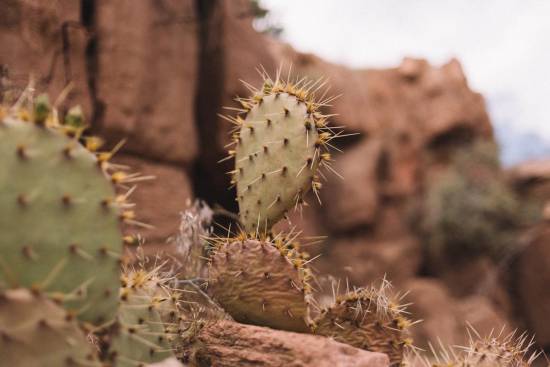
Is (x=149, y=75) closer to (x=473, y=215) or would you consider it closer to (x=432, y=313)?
(x=432, y=313)

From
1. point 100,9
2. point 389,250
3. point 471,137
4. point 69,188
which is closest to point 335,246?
point 389,250

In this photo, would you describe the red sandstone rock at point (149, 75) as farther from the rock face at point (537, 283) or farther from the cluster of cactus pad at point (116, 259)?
the rock face at point (537, 283)

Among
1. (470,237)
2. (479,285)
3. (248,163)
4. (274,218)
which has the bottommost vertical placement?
(479,285)

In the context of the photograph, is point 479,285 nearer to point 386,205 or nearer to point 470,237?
A: point 470,237

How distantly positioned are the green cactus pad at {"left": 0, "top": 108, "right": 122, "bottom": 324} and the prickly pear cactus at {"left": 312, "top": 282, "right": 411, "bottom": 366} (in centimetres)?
93

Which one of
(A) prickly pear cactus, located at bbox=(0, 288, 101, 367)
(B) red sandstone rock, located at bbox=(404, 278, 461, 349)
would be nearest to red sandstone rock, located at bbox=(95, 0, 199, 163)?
(A) prickly pear cactus, located at bbox=(0, 288, 101, 367)

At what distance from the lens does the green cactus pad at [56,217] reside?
3.93 ft

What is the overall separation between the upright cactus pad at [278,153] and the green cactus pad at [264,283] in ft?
0.55

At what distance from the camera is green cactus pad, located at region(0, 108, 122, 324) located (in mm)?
1198

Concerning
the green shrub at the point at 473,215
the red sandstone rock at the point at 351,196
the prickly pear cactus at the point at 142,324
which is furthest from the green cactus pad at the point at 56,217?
the green shrub at the point at 473,215

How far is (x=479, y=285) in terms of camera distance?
9.21 metres

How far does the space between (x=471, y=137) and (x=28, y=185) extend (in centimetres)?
1017

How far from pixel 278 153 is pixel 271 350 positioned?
620 mm

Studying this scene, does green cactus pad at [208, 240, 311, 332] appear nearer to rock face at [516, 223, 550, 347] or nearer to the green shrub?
rock face at [516, 223, 550, 347]
